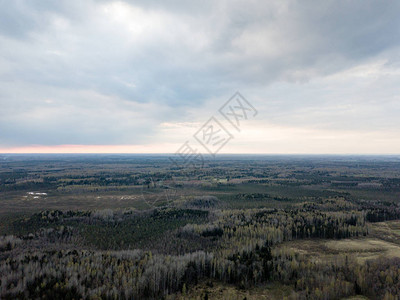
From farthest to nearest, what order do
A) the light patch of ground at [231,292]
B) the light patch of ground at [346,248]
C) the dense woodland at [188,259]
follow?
the light patch of ground at [346,248], the light patch of ground at [231,292], the dense woodland at [188,259]

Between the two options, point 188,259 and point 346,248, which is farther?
point 346,248

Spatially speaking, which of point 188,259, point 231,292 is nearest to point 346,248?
point 231,292

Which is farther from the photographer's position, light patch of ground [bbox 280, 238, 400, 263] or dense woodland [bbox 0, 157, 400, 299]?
Answer: light patch of ground [bbox 280, 238, 400, 263]

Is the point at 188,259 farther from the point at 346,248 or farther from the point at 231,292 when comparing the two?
the point at 346,248

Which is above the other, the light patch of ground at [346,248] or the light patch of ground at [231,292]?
the light patch of ground at [231,292]

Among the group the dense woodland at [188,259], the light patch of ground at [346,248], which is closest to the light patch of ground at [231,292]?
the dense woodland at [188,259]

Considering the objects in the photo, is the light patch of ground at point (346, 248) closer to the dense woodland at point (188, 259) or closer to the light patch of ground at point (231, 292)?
the dense woodland at point (188, 259)

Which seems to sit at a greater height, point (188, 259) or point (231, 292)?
point (188, 259)

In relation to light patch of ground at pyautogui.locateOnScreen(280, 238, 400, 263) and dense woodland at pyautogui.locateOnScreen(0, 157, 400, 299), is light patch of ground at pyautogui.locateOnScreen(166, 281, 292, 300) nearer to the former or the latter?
dense woodland at pyautogui.locateOnScreen(0, 157, 400, 299)

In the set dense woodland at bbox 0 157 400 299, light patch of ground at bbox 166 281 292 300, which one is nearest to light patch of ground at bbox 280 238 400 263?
dense woodland at bbox 0 157 400 299

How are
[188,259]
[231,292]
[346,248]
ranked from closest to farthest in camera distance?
[231,292] < [188,259] < [346,248]

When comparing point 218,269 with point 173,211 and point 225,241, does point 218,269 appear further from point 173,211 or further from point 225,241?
point 173,211
